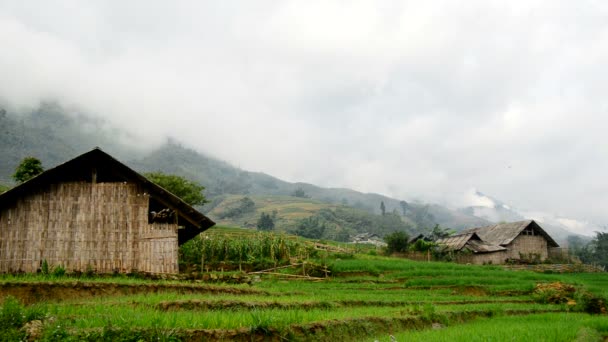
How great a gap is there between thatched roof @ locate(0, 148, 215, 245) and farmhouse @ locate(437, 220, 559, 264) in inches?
1401

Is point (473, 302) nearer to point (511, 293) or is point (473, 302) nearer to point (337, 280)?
point (511, 293)

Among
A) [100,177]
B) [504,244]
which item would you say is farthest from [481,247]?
[100,177]

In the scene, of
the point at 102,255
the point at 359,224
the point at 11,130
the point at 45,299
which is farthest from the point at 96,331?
the point at 11,130

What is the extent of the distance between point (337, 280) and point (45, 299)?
16.8 metres

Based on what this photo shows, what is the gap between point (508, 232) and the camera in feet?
173

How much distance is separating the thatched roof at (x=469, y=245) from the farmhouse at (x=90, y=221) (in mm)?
36938

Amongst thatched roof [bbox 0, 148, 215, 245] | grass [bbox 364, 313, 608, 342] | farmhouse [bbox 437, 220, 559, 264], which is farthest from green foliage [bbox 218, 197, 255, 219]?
grass [bbox 364, 313, 608, 342]

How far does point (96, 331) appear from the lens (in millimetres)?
7355

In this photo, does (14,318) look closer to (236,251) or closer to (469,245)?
(236,251)

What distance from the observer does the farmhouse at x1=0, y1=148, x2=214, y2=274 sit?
16781 mm

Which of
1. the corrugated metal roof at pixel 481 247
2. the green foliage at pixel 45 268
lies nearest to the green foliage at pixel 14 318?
the green foliage at pixel 45 268

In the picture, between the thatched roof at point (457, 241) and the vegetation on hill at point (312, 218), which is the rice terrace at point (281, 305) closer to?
the thatched roof at point (457, 241)

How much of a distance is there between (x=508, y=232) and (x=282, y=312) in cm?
4838

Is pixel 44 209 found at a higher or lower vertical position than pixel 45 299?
higher
